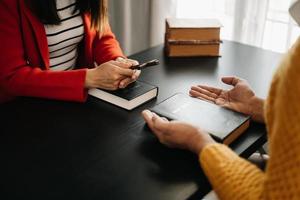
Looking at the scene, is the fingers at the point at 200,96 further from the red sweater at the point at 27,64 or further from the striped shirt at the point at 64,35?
the striped shirt at the point at 64,35

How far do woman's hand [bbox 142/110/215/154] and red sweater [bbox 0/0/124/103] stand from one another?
0.32m

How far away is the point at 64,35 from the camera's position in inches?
57.7

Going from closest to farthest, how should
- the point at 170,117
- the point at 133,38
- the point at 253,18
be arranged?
the point at 170,117, the point at 253,18, the point at 133,38

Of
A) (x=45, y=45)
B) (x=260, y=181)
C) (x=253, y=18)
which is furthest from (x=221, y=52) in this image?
(x=260, y=181)

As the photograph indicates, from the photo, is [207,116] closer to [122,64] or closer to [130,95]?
[130,95]

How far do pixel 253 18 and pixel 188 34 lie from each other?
65 centimetres

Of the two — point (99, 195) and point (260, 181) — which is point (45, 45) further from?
point (260, 181)

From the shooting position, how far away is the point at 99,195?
0.81 metres

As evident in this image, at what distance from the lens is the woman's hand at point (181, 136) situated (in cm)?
92

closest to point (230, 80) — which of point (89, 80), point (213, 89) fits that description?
point (213, 89)

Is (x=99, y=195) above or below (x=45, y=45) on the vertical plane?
below

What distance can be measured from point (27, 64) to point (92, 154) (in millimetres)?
537

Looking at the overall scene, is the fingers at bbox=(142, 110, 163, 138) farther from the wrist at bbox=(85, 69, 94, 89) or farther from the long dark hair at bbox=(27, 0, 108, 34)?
the long dark hair at bbox=(27, 0, 108, 34)

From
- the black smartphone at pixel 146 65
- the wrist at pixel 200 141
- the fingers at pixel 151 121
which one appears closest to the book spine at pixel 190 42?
the black smartphone at pixel 146 65
